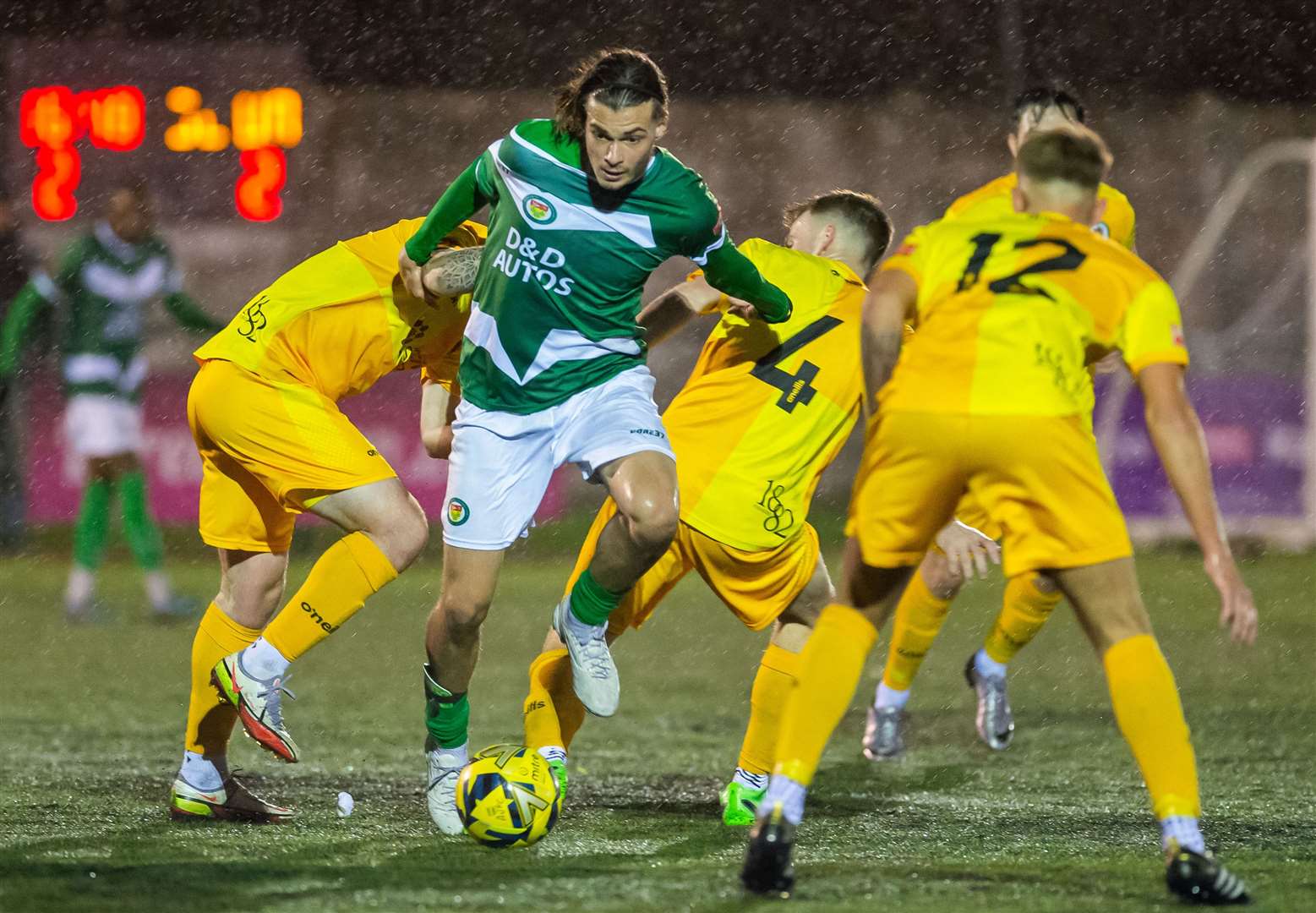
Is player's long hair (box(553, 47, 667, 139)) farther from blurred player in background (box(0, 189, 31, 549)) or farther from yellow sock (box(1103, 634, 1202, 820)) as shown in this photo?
blurred player in background (box(0, 189, 31, 549))

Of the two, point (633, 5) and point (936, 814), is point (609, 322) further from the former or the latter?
point (633, 5)

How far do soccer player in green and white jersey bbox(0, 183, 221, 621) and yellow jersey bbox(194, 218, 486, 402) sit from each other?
4.69 m

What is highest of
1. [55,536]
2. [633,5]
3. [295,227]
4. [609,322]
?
[633,5]

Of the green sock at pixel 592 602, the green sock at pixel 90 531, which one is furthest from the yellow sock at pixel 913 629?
the green sock at pixel 90 531

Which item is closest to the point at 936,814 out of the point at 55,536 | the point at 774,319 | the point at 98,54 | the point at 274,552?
the point at 774,319

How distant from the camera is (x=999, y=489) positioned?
3787 mm

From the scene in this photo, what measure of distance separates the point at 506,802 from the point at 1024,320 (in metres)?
1.72

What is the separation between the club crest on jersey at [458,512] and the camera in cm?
465

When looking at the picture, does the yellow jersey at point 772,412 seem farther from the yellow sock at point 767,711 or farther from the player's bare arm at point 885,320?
the player's bare arm at point 885,320

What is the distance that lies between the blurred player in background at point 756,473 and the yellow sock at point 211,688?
86 centimetres

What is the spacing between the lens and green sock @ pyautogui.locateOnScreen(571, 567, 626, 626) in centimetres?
464

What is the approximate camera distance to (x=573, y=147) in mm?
4535

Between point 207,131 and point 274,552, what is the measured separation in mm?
9236

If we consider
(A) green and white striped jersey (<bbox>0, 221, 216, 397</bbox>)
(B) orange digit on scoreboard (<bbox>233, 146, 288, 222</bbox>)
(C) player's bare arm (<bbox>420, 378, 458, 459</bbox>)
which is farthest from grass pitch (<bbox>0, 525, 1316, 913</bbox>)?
(B) orange digit on scoreboard (<bbox>233, 146, 288, 222</bbox>)
